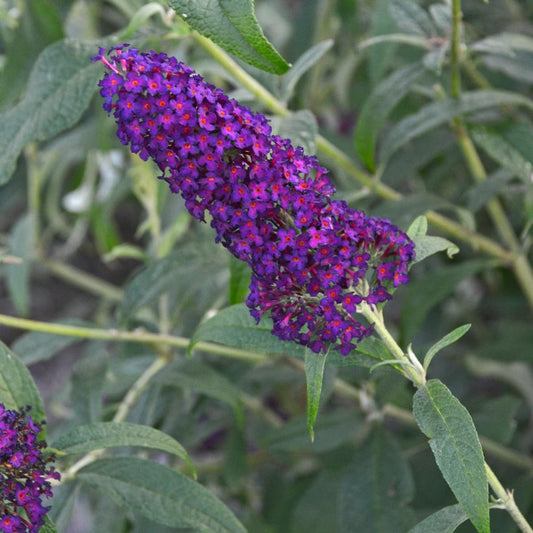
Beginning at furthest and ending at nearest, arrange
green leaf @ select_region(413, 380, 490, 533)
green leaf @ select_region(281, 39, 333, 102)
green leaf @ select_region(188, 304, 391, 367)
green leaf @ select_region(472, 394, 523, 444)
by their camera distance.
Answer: green leaf @ select_region(472, 394, 523, 444) < green leaf @ select_region(281, 39, 333, 102) < green leaf @ select_region(188, 304, 391, 367) < green leaf @ select_region(413, 380, 490, 533)

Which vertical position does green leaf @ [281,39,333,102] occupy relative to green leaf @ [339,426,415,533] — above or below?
above

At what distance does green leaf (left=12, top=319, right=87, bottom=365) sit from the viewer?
4.27 feet

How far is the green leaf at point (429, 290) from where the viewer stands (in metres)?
1.40

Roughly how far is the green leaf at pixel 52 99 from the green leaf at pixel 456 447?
60 cm

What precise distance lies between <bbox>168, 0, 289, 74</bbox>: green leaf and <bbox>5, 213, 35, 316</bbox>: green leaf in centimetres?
87

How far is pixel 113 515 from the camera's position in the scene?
4.58 ft

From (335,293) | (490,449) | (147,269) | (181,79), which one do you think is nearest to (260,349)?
(335,293)

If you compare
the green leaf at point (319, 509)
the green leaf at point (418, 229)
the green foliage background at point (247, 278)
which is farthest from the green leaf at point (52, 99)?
the green leaf at point (319, 509)

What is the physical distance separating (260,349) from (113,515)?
0.61 m

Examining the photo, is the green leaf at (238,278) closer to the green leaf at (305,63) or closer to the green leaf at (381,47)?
the green leaf at (305,63)

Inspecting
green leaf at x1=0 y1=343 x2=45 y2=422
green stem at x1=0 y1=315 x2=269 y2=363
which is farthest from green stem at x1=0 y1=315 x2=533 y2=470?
green leaf at x1=0 y1=343 x2=45 y2=422

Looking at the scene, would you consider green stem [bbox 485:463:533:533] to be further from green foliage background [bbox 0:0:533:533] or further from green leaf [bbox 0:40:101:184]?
green leaf [bbox 0:40:101:184]

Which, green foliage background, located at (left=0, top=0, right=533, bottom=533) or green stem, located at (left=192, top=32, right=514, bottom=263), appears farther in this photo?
green stem, located at (left=192, top=32, right=514, bottom=263)

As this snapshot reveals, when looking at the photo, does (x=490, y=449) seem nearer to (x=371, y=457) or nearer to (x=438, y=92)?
(x=371, y=457)
